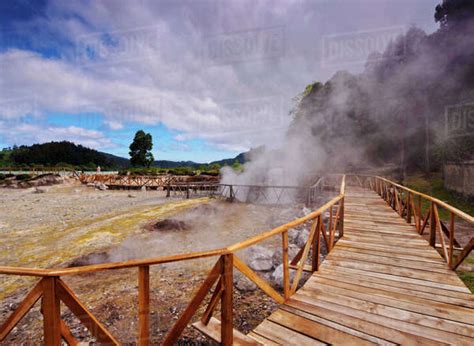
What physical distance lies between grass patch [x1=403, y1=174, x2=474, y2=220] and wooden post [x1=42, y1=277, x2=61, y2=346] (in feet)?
41.9

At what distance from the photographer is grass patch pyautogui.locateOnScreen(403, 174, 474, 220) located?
35.8 feet

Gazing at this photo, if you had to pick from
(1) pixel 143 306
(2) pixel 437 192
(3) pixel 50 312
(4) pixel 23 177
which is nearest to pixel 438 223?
(1) pixel 143 306

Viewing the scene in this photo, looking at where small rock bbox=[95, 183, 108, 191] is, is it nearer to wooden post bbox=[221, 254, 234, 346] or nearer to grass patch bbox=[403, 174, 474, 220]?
wooden post bbox=[221, 254, 234, 346]

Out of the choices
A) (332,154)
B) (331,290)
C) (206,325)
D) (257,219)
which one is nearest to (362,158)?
(332,154)

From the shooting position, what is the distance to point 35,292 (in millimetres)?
1585

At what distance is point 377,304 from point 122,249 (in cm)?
754

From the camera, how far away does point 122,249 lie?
761cm

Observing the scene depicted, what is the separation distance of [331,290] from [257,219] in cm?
896

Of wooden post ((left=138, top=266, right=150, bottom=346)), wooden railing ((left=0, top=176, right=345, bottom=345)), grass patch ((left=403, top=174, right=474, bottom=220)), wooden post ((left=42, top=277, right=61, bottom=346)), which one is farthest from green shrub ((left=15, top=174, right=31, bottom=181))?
grass patch ((left=403, top=174, right=474, bottom=220))

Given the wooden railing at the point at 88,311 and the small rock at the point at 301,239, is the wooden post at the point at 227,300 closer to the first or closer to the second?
the wooden railing at the point at 88,311

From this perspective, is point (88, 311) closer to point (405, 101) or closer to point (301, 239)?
point (301, 239)

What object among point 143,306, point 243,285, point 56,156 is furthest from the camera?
point 56,156

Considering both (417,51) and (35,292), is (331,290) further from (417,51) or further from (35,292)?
(417,51)

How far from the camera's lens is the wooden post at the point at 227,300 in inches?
76.6
